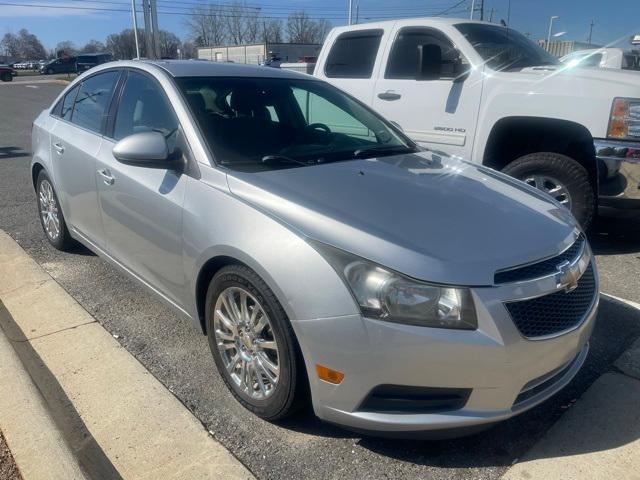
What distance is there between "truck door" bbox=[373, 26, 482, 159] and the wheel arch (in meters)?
0.25

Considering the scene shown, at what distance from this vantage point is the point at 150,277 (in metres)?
3.38

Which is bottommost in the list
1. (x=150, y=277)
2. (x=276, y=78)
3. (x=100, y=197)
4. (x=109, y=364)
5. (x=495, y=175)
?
(x=109, y=364)

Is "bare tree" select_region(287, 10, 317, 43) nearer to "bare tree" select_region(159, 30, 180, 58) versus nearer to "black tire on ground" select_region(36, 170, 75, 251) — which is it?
"bare tree" select_region(159, 30, 180, 58)

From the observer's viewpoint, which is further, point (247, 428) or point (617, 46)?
point (617, 46)

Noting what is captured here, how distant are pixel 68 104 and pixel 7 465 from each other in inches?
123

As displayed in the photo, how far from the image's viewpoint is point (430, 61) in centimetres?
532

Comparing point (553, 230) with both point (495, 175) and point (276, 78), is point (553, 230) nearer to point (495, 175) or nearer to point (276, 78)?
point (495, 175)

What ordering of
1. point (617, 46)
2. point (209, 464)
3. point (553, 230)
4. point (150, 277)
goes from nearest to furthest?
point (209, 464)
point (553, 230)
point (150, 277)
point (617, 46)

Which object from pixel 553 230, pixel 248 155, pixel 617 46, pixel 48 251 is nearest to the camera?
pixel 553 230

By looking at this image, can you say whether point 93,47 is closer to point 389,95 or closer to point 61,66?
point 61,66

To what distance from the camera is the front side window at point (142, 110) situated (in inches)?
130

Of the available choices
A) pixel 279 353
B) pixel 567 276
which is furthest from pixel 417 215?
pixel 279 353

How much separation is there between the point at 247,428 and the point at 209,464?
0.29 meters

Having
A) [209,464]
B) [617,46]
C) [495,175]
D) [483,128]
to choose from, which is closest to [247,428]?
[209,464]
